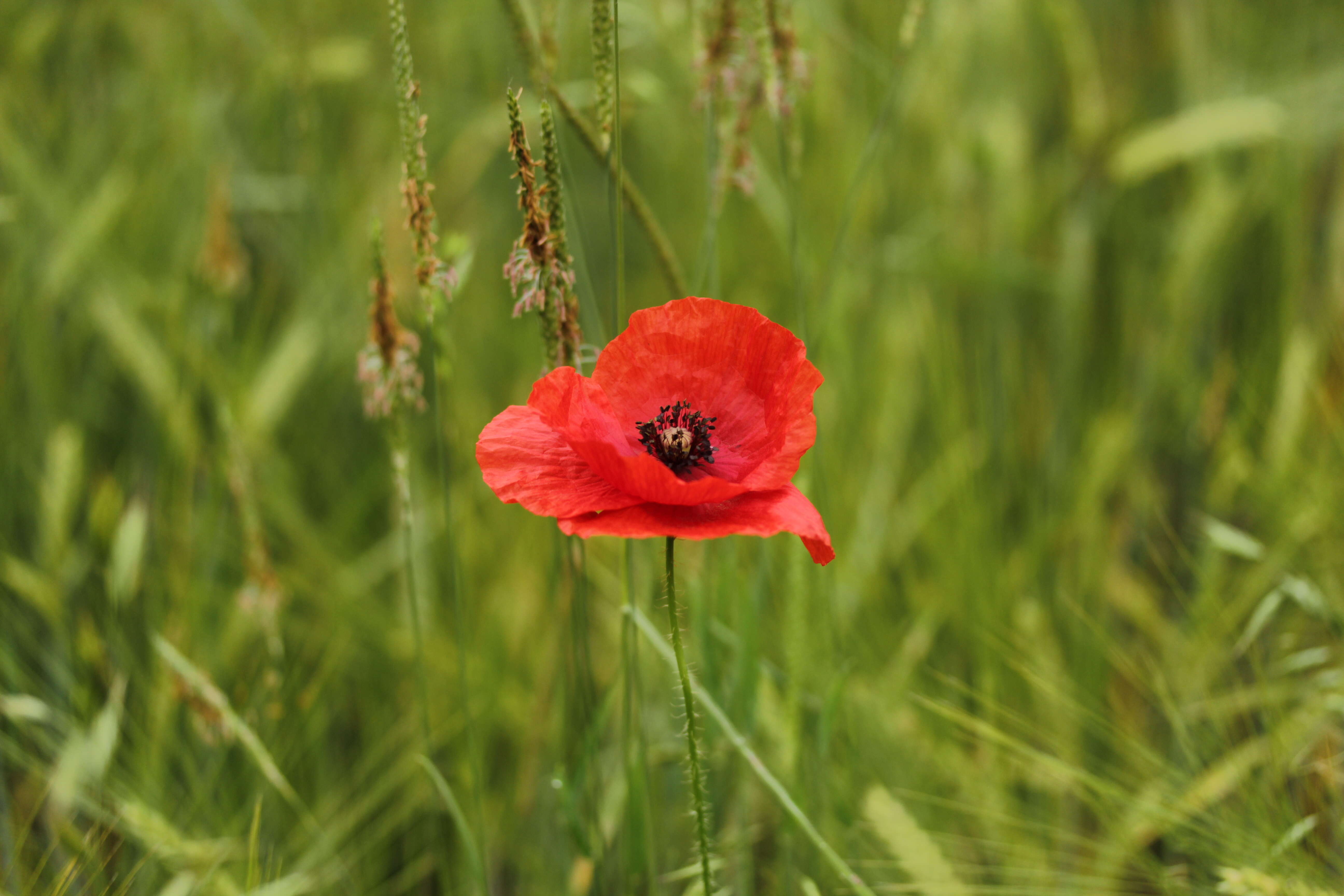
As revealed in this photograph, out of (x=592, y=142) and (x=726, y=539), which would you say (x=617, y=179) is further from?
(x=726, y=539)

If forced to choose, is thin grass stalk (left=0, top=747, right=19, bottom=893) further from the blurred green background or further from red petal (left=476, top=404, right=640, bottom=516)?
red petal (left=476, top=404, right=640, bottom=516)

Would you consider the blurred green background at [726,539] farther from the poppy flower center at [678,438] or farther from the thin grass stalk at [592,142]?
the poppy flower center at [678,438]

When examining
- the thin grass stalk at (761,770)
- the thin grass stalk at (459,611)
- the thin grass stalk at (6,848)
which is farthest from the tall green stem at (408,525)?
the thin grass stalk at (6,848)

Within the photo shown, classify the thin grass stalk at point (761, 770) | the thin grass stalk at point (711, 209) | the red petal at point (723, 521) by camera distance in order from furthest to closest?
the thin grass stalk at point (711, 209) → the thin grass stalk at point (761, 770) → the red petal at point (723, 521)

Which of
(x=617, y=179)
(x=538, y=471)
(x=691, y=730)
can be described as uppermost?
(x=617, y=179)

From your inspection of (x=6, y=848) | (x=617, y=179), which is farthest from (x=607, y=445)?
(x=6, y=848)

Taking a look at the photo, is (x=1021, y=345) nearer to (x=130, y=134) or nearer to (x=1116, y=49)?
(x=1116, y=49)
